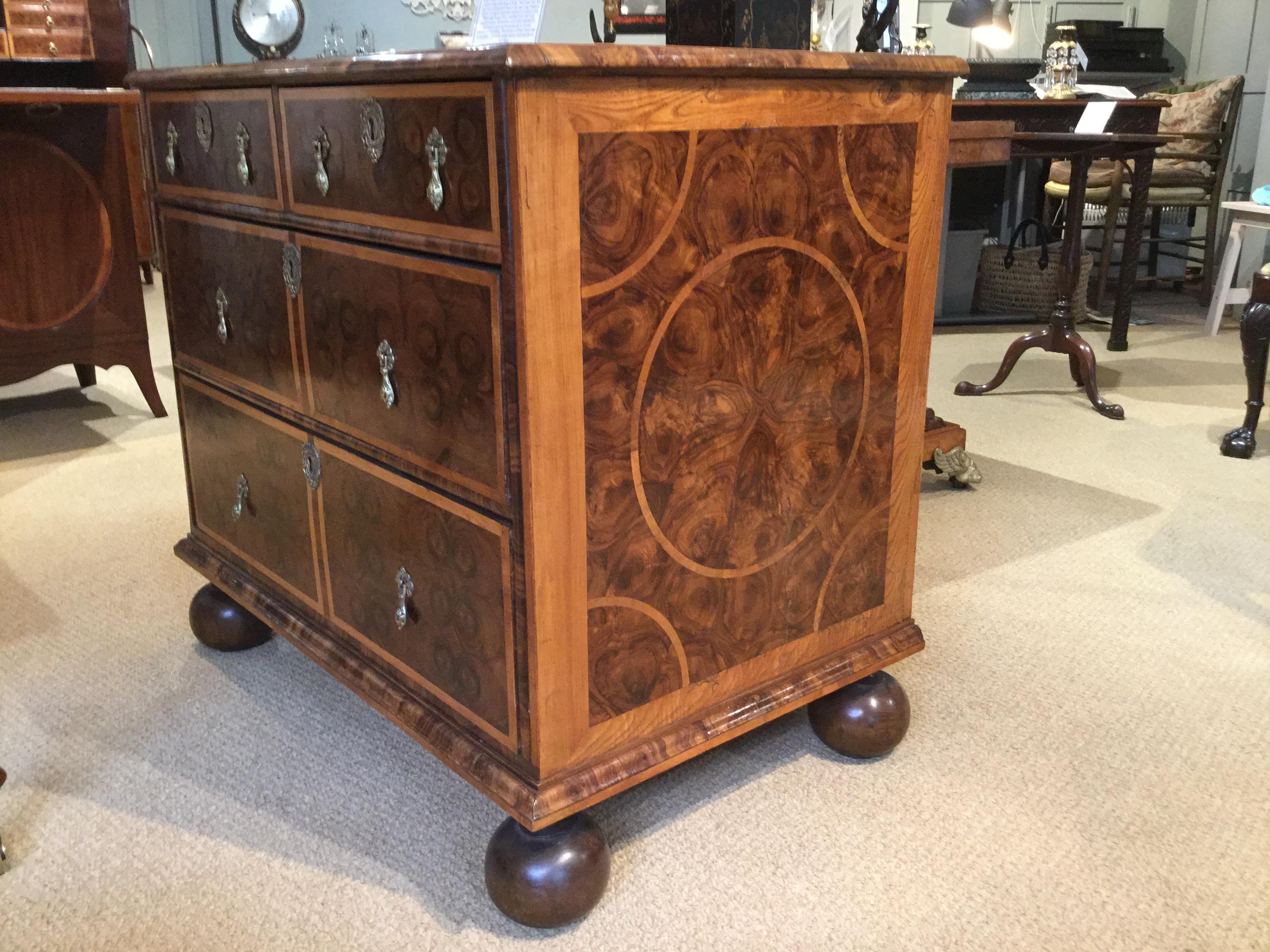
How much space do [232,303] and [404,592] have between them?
477 millimetres

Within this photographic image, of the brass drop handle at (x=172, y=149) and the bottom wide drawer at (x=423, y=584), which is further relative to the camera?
the brass drop handle at (x=172, y=149)

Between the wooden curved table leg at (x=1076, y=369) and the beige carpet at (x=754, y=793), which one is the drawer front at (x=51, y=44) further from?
the wooden curved table leg at (x=1076, y=369)

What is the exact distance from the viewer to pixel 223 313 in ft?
4.65

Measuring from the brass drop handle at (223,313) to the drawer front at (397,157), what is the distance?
26 cm

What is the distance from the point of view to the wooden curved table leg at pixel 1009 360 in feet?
10.2

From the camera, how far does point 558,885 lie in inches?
41.8

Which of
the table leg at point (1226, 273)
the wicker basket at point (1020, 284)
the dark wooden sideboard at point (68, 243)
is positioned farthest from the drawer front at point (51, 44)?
the table leg at point (1226, 273)

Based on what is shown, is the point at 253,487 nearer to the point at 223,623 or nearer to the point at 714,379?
the point at 223,623

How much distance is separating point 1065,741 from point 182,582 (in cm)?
143

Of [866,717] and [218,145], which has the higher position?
[218,145]

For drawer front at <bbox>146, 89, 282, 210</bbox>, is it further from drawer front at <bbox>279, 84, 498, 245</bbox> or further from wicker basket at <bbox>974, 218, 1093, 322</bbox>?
wicker basket at <bbox>974, 218, 1093, 322</bbox>

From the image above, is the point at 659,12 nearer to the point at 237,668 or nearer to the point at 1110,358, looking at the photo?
the point at 237,668

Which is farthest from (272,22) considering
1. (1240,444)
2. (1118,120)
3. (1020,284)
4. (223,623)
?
(1240,444)

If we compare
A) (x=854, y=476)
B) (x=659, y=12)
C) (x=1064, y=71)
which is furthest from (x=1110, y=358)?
(x=854, y=476)
